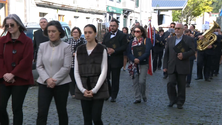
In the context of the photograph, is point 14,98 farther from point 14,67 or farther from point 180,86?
point 180,86

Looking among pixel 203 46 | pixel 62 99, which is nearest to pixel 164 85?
pixel 203 46

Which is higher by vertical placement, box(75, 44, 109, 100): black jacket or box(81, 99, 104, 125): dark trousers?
box(75, 44, 109, 100): black jacket

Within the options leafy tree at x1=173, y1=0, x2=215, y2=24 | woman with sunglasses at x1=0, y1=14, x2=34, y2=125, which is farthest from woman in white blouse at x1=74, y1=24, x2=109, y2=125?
leafy tree at x1=173, y1=0, x2=215, y2=24

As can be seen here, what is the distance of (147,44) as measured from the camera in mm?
8039

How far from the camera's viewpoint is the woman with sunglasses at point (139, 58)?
26.2 ft

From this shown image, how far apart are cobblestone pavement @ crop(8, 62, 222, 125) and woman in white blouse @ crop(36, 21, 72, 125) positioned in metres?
1.54

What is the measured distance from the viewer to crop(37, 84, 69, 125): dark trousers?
15.0 feet

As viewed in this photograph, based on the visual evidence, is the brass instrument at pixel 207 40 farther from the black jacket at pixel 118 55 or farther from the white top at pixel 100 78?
the white top at pixel 100 78

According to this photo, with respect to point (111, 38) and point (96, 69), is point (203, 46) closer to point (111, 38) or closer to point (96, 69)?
point (111, 38)

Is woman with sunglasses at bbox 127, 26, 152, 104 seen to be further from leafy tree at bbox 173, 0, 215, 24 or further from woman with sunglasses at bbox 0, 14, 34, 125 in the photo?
leafy tree at bbox 173, 0, 215, 24

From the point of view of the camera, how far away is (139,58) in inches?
312

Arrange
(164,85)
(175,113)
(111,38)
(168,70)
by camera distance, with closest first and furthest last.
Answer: (175,113) < (168,70) < (111,38) < (164,85)

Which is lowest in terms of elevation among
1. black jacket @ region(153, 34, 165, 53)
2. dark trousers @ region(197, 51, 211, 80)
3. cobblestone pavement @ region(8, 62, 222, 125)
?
cobblestone pavement @ region(8, 62, 222, 125)

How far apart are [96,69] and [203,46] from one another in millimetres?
8837
